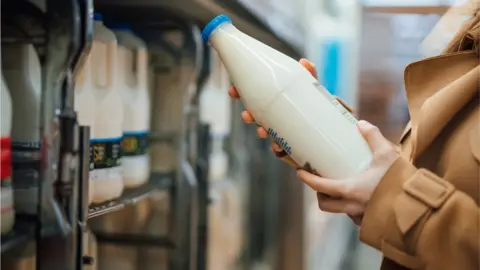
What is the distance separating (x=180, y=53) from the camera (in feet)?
4.59

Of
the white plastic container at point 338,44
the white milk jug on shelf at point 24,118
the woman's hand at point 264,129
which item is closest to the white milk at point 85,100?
the white milk jug on shelf at point 24,118

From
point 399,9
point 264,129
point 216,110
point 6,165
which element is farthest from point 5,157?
point 399,9

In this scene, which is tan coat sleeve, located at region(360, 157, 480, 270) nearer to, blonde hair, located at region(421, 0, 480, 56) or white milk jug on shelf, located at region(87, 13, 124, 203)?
blonde hair, located at region(421, 0, 480, 56)

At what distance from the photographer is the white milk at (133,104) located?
119 cm

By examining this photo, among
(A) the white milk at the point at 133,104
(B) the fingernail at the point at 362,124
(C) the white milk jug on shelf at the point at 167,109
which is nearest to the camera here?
(B) the fingernail at the point at 362,124

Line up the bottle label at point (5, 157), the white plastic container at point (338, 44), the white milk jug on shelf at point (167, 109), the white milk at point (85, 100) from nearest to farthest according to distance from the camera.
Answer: the bottle label at point (5, 157) → the white milk at point (85, 100) → the white milk jug on shelf at point (167, 109) → the white plastic container at point (338, 44)

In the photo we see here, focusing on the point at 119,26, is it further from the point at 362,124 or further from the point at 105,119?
the point at 362,124

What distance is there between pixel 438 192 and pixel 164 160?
775 mm

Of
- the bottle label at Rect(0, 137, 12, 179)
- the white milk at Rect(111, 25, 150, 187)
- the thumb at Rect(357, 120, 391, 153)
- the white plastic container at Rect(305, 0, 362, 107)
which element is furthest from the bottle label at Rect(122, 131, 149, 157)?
the white plastic container at Rect(305, 0, 362, 107)

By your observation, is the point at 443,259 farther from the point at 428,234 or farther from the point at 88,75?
the point at 88,75

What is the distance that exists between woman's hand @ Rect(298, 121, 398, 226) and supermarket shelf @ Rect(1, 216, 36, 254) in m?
0.39

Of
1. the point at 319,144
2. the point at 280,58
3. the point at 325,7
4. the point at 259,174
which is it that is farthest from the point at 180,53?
the point at 325,7

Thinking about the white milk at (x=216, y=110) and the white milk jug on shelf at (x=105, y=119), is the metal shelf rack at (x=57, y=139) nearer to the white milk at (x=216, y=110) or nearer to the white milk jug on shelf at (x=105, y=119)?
the white milk jug on shelf at (x=105, y=119)

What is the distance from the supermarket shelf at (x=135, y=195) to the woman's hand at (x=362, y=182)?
0.36 metres
